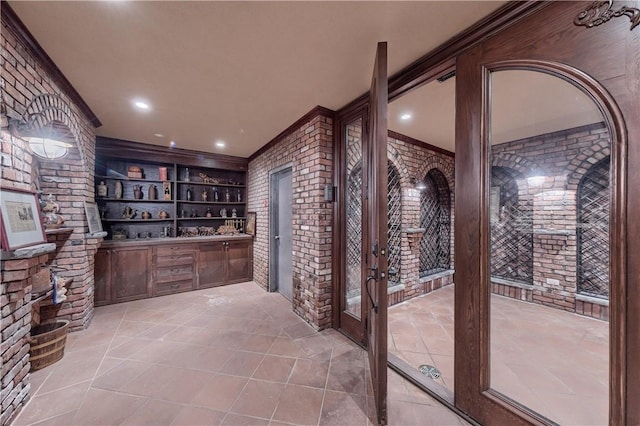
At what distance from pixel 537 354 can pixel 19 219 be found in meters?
4.31

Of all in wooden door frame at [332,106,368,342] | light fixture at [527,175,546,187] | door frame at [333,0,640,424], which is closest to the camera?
door frame at [333,0,640,424]

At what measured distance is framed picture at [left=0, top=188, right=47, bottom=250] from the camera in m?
1.42

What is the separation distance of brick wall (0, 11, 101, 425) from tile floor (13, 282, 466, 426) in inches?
12.1

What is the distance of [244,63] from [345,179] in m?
1.47

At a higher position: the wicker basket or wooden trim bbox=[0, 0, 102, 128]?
wooden trim bbox=[0, 0, 102, 128]

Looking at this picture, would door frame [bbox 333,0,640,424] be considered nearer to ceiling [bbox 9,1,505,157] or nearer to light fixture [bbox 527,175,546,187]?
ceiling [bbox 9,1,505,157]

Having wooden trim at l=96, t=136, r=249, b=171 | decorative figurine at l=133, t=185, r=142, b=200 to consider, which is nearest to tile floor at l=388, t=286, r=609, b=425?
wooden trim at l=96, t=136, r=249, b=171

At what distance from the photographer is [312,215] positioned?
2695mm

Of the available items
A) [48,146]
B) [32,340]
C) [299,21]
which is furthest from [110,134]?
[299,21]

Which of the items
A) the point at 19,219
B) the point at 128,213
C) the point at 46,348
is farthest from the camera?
the point at 128,213

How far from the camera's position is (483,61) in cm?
143

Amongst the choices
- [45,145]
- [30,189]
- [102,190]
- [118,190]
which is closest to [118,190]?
[118,190]

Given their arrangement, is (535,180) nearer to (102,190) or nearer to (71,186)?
(71,186)

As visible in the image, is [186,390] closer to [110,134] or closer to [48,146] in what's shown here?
[48,146]
